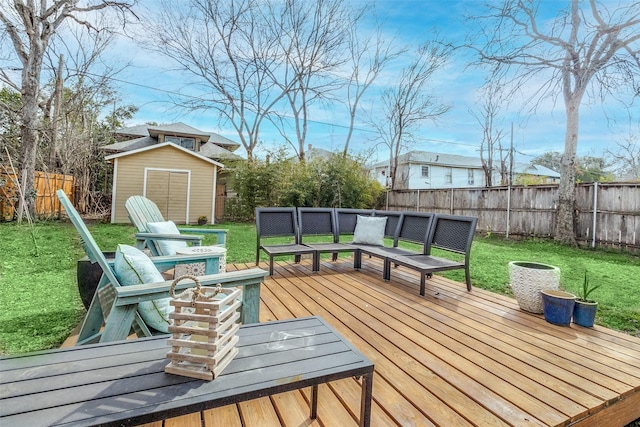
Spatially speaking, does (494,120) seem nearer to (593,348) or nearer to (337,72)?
(337,72)

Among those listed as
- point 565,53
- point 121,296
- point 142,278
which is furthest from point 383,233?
point 565,53

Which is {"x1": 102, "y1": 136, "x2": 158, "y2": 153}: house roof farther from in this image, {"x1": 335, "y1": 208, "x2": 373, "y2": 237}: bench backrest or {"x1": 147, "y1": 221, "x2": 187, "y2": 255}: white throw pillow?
{"x1": 335, "y1": 208, "x2": 373, "y2": 237}: bench backrest

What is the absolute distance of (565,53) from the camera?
296 inches

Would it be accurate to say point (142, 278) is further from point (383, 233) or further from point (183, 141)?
point (183, 141)

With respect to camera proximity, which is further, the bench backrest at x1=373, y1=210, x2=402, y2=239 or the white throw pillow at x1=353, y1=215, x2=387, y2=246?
the bench backrest at x1=373, y1=210, x2=402, y2=239

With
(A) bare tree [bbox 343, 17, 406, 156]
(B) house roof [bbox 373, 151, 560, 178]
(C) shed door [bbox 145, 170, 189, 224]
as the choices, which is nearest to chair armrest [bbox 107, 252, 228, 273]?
(C) shed door [bbox 145, 170, 189, 224]

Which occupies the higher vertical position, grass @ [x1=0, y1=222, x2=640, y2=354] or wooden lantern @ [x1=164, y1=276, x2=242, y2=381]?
wooden lantern @ [x1=164, y1=276, x2=242, y2=381]

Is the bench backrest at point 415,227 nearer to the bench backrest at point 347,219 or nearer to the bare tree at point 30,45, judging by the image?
the bench backrest at point 347,219

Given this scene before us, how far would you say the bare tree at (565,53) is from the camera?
22.6ft

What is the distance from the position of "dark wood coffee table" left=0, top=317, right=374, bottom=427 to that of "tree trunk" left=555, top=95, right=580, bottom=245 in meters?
8.45

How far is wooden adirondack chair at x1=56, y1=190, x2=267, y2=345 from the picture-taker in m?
1.48

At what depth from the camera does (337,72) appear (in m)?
14.4

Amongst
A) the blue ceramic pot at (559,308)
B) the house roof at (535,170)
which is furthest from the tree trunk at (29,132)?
the house roof at (535,170)

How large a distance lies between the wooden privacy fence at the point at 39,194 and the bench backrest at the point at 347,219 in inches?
323
